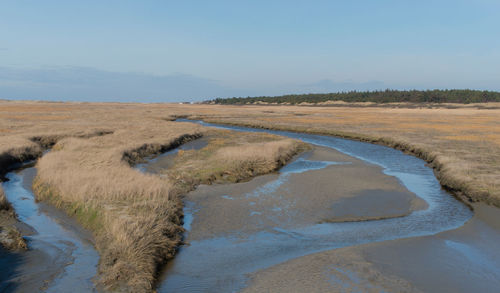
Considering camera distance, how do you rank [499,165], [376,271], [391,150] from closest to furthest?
[376,271], [499,165], [391,150]

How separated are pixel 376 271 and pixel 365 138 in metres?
36.5

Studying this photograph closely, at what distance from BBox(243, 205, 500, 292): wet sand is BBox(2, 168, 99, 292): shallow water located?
185 inches

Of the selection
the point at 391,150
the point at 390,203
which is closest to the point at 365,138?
the point at 391,150

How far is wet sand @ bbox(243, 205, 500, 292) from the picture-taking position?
9.91m

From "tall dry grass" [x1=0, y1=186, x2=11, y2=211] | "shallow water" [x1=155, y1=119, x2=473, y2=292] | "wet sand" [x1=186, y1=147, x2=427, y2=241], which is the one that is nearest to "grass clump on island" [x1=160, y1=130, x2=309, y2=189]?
"wet sand" [x1=186, y1=147, x2=427, y2=241]

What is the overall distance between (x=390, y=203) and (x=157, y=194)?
438 inches

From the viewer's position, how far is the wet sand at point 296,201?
1507 centimetres

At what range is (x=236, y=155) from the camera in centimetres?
2727

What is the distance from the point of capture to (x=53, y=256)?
11391 millimetres

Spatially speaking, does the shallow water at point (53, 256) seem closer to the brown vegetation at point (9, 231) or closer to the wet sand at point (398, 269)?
the brown vegetation at point (9, 231)

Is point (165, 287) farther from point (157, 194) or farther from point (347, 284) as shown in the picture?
point (157, 194)

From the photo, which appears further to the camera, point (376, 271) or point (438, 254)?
point (438, 254)

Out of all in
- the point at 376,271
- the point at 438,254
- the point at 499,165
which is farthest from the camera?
the point at 499,165

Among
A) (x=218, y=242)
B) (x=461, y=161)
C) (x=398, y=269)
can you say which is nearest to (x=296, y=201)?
(x=218, y=242)
